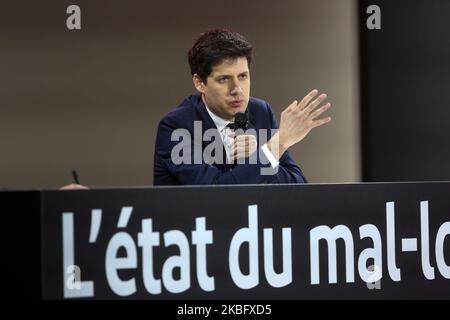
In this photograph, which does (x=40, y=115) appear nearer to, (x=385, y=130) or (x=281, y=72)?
(x=281, y=72)

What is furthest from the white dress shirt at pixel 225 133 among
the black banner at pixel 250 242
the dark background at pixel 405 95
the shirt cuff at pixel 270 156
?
the dark background at pixel 405 95

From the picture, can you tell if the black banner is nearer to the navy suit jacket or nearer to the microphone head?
the navy suit jacket

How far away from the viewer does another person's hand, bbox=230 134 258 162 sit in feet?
9.49

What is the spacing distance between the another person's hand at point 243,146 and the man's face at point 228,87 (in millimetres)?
163

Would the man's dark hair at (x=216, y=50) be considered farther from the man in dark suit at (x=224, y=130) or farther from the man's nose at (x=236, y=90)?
the man's nose at (x=236, y=90)

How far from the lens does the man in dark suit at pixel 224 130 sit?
2.84m

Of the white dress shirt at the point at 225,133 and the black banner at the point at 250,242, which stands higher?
the white dress shirt at the point at 225,133

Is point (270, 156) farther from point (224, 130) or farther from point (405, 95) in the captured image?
point (405, 95)

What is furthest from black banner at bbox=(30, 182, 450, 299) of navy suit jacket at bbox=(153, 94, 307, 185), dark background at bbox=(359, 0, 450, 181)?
dark background at bbox=(359, 0, 450, 181)

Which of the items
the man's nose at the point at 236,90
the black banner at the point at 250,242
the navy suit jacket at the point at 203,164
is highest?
the man's nose at the point at 236,90

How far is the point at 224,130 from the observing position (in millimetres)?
3000

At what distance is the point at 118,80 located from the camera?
4.64 m

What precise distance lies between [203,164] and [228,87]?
0.37 meters

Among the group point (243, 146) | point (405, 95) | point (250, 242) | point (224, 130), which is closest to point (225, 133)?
point (224, 130)
